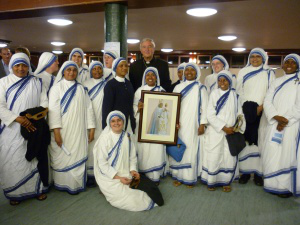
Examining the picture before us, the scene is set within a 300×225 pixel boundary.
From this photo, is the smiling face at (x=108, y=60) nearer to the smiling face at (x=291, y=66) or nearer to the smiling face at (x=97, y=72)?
the smiling face at (x=97, y=72)

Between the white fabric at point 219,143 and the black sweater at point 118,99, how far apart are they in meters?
1.10

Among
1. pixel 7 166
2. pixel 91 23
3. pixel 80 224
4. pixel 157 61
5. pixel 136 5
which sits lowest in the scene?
pixel 80 224

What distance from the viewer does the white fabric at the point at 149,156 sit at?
4.09 meters

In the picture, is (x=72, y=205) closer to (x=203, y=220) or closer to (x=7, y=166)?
(x=7, y=166)

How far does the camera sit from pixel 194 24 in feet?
25.6

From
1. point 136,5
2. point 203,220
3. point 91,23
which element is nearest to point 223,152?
point 203,220

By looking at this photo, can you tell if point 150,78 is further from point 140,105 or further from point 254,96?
point 254,96

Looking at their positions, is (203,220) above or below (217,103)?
below

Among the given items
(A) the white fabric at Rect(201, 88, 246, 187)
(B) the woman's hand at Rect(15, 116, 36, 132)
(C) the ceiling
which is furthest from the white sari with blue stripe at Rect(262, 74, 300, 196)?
(B) the woman's hand at Rect(15, 116, 36, 132)

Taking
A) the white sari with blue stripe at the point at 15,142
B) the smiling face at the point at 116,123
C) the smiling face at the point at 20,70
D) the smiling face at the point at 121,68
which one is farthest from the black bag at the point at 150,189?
the smiling face at the point at 20,70

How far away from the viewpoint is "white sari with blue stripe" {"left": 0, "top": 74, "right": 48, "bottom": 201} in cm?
341

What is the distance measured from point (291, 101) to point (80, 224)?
3037 mm

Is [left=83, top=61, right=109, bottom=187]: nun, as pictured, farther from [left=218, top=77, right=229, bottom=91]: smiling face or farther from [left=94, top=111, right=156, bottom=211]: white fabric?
[left=218, top=77, right=229, bottom=91]: smiling face

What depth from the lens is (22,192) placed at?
3514 millimetres
